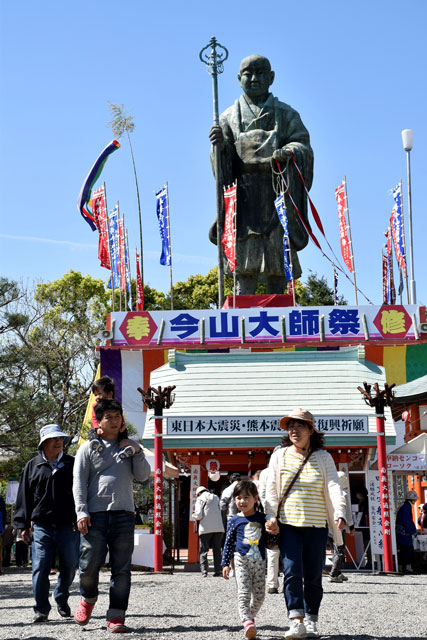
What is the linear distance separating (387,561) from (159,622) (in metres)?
6.79

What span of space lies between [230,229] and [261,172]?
6.48 feet

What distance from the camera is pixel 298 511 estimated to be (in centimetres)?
532

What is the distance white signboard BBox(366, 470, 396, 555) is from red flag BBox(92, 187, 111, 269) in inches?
482

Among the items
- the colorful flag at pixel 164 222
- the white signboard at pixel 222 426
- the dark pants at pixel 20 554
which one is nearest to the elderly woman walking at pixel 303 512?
the white signboard at pixel 222 426

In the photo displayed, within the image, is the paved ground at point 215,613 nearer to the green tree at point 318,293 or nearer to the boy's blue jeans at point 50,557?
the boy's blue jeans at point 50,557

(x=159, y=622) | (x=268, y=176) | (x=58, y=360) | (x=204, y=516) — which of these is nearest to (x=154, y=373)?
(x=204, y=516)

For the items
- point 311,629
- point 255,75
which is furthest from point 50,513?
point 255,75

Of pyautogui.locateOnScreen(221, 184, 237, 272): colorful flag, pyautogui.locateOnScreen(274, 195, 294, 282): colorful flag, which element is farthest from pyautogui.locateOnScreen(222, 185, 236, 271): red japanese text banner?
pyautogui.locateOnScreen(274, 195, 294, 282): colorful flag

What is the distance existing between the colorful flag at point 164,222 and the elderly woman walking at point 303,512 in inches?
654

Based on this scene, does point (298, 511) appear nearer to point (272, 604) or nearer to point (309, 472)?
point (309, 472)

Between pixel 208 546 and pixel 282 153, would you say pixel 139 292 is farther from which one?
pixel 208 546

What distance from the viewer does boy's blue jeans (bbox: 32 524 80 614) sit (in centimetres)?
628

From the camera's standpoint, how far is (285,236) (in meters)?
20.8

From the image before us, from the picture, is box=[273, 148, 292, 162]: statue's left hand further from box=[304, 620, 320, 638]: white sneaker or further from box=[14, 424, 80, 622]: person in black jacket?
box=[304, 620, 320, 638]: white sneaker
